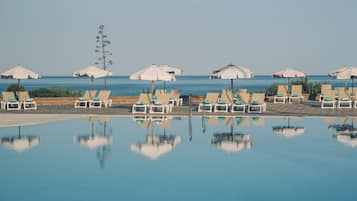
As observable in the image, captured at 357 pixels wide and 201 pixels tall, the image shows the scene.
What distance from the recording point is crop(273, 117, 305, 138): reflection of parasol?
40.9 ft

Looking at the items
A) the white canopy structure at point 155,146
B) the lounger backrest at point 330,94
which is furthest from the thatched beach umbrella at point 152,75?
the white canopy structure at point 155,146

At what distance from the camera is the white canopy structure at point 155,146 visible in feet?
33.1

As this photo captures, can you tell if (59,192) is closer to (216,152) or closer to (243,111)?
(216,152)

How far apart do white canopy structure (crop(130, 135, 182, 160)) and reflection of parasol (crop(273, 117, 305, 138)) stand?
248 cm

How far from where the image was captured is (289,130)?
1310 cm

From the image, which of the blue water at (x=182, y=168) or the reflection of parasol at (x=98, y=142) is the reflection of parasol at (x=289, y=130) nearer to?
the blue water at (x=182, y=168)

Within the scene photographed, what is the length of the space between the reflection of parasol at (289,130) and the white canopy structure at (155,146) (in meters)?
2.48

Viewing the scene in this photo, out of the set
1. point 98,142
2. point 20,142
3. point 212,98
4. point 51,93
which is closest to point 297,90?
point 212,98

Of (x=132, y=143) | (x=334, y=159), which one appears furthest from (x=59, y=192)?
(x=334, y=159)

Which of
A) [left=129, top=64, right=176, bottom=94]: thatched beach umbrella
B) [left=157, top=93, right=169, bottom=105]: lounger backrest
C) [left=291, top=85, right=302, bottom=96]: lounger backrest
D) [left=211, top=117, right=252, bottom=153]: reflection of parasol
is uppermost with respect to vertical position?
[left=129, top=64, right=176, bottom=94]: thatched beach umbrella

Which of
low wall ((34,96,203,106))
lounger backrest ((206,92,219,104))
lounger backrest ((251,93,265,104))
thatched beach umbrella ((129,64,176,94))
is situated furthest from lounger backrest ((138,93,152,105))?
low wall ((34,96,203,106))

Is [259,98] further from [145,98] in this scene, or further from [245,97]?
[145,98]

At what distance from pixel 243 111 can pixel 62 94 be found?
8.18m

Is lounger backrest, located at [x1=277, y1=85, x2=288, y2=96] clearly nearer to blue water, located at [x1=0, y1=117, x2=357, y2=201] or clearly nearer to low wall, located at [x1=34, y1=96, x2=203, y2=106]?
low wall, located at [x1=34, y1=96, x2=203, y2=106]
